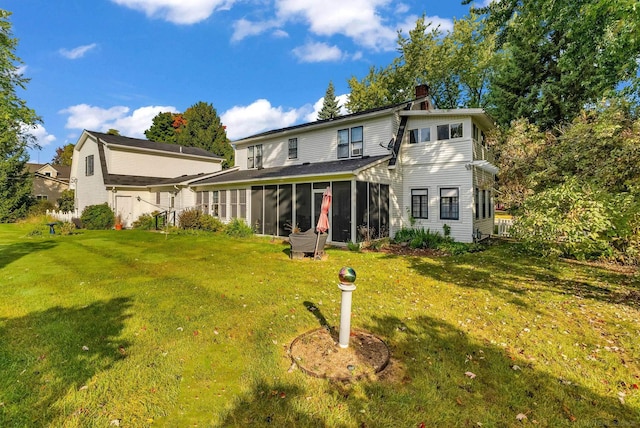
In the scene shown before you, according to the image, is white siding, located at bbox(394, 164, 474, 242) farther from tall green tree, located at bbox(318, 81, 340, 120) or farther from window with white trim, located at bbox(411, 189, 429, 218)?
tall green tree, located at bbox(318, 81, 340, 120)

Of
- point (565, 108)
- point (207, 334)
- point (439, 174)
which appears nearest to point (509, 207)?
point (439, 174)

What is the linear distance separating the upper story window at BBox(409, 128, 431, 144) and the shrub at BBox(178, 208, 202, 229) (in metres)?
13.1

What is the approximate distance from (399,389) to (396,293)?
345 cm

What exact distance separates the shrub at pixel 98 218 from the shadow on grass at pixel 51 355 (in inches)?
712

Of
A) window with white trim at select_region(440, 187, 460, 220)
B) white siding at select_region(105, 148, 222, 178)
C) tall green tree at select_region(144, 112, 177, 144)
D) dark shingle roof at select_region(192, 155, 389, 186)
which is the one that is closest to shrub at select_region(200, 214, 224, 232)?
dark shingle roof at select_region(192, 155, 389, 186)

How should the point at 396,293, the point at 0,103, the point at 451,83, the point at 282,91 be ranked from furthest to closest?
1. the point at 451,83
2. the point at 282,91
3. the point at 0,103
4. the point at 396,293

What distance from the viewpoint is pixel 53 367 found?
11.6ft

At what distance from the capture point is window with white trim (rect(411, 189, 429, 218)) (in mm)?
14633

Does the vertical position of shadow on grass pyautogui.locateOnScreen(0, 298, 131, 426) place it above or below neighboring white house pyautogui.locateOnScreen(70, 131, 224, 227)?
below

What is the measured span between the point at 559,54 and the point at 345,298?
2585cm

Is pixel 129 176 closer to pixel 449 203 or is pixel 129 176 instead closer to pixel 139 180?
pixel 139 180

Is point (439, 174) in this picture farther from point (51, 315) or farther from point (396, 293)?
point (51, 315)

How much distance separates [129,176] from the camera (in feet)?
76.8


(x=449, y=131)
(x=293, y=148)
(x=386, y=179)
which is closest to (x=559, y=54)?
(x=449, y=131)
